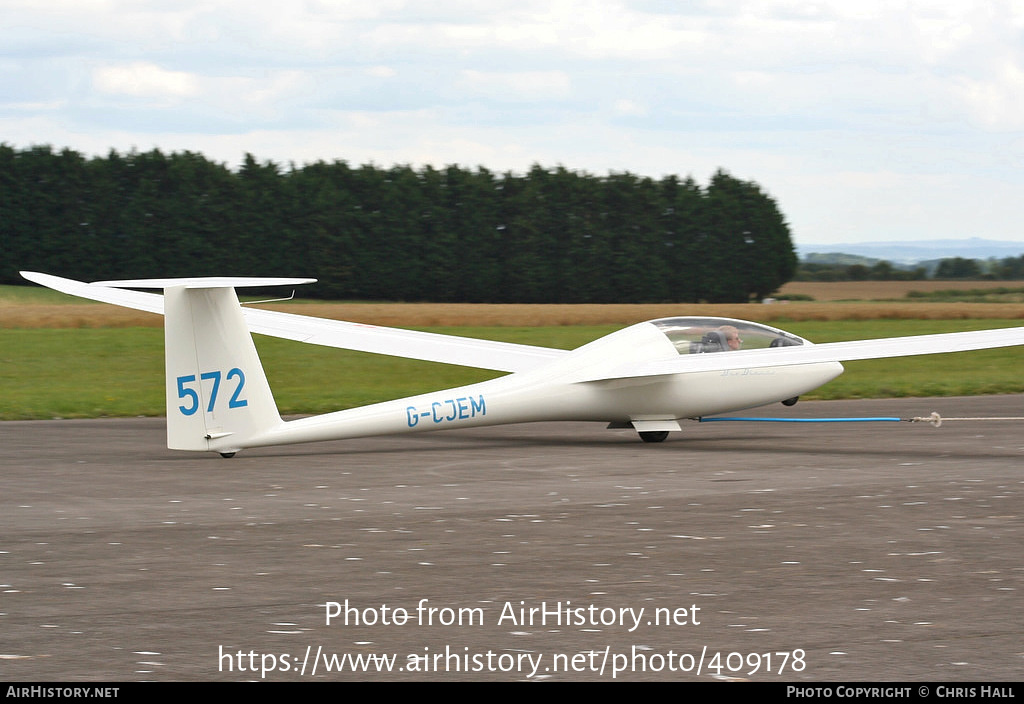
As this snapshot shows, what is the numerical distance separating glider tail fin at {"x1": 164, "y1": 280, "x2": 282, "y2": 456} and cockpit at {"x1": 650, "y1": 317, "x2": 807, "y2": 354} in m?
6.24

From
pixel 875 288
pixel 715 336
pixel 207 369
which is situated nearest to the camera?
pixel 207 369

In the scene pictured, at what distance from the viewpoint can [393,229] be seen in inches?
3423

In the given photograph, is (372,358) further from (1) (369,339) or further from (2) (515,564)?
(2) (515,564)

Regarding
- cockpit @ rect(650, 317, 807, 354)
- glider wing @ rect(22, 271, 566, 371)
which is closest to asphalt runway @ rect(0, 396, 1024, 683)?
cockpit @ rect(650, 317, 807, 354)

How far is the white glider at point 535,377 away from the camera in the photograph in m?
14.6

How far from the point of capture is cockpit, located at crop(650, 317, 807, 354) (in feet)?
60.2

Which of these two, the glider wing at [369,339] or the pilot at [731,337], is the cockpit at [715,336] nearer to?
the pilot at [731,337]

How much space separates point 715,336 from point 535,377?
117 inches

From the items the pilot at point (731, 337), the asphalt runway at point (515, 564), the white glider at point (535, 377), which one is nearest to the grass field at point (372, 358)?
the white glider at point (535, 377)

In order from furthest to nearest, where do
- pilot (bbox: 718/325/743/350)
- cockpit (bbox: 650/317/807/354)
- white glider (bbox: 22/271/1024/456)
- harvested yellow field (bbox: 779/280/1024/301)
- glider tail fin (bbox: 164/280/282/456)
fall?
1. harvested yellow field (bbox: 779/280/1024/301)
2. pilot (bbox: 718/325/743/350)
3. cockpit (bbox: 650/317/807/354)
4. white glider (bbox: 22/271/1024/456)
5. glider tail fin (bbox: 164/280/282/456)

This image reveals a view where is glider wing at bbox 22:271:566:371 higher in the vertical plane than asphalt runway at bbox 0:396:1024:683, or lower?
higher

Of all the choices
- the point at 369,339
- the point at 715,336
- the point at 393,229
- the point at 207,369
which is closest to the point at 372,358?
the point at 369,339

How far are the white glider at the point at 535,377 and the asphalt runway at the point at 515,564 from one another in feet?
1.95

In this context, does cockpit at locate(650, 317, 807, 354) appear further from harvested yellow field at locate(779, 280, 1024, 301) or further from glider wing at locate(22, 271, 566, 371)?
harvested yellow field at locate(779, 280, 1024, 301)
